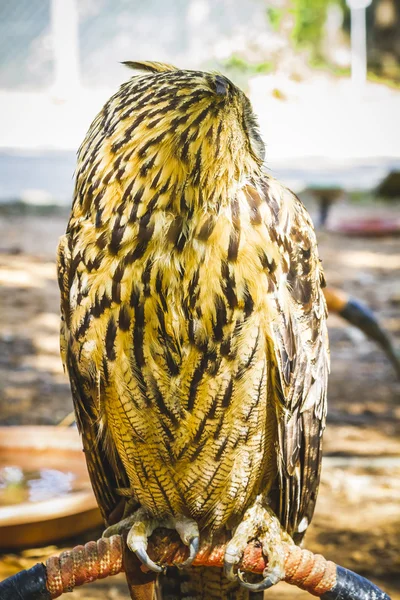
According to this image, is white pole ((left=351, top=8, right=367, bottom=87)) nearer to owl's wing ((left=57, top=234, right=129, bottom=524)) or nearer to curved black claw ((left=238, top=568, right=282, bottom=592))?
owl's wing ((left=57, top=234, right=129, bottom=524))

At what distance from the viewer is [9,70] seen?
1077 centimetres

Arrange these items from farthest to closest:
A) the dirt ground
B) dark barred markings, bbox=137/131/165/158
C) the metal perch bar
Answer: the dirt ground
dark barred markings, bbox=137/131/165/158
the metal perch bar

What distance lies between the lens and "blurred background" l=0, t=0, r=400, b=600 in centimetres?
380

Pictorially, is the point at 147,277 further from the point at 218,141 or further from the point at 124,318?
the point at 218,141

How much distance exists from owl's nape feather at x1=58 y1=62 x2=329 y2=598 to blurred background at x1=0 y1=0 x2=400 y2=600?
0.99 ft

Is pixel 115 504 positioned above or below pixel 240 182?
below

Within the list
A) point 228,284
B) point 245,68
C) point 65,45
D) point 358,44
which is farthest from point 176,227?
point 358,44

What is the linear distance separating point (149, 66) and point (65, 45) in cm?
1003

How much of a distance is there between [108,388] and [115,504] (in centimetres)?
57

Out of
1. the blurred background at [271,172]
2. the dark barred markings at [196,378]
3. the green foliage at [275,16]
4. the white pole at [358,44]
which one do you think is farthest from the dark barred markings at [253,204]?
the white pole at [358,44]

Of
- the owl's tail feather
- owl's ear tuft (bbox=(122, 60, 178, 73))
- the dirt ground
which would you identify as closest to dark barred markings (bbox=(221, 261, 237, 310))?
owl's ear tuft (bbox=(122, 60, 178, 73))

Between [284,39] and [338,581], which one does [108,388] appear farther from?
[284,39]

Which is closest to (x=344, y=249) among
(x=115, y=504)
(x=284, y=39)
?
(x=284, y=39)

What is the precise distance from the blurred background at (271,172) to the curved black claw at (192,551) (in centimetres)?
100
